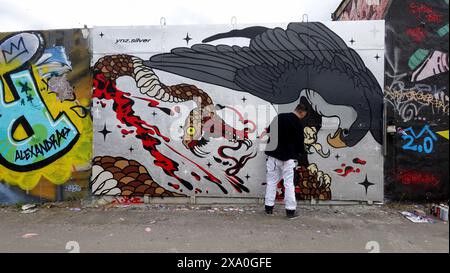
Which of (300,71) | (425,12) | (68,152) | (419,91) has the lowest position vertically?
(68,152)

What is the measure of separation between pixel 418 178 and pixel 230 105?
3575mm

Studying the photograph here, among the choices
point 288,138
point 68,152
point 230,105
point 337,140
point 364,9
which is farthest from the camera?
point 364,9

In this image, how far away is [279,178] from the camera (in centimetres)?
551

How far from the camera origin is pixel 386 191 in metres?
5.75

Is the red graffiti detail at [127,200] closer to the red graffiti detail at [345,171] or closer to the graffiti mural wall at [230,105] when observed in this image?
the graffiti mural wall at [230,105]

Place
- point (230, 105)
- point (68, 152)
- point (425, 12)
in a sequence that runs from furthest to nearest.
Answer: point (68, 152) < point (230, 105) < point (425, 12)

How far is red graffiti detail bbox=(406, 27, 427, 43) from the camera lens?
18.5 ft

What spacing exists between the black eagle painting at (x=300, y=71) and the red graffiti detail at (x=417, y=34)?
96 cm

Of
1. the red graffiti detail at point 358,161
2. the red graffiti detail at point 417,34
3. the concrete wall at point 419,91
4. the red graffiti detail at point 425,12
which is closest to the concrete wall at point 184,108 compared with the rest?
the red graffiti detail at point 358,161

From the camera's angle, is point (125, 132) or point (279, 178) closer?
point (279, 178)

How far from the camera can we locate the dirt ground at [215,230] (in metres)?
4.20

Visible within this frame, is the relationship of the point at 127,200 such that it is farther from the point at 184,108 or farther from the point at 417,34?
the point at 417,34

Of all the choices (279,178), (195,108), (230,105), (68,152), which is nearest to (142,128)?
(195,108)

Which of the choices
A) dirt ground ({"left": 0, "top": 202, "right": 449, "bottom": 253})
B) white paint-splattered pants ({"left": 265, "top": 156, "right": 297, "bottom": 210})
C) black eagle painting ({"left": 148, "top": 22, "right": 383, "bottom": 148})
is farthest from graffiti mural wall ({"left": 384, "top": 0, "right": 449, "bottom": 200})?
white paint-splattered pants ({"left": 265, "top": 156, "right": 297, "bottom": 210})
